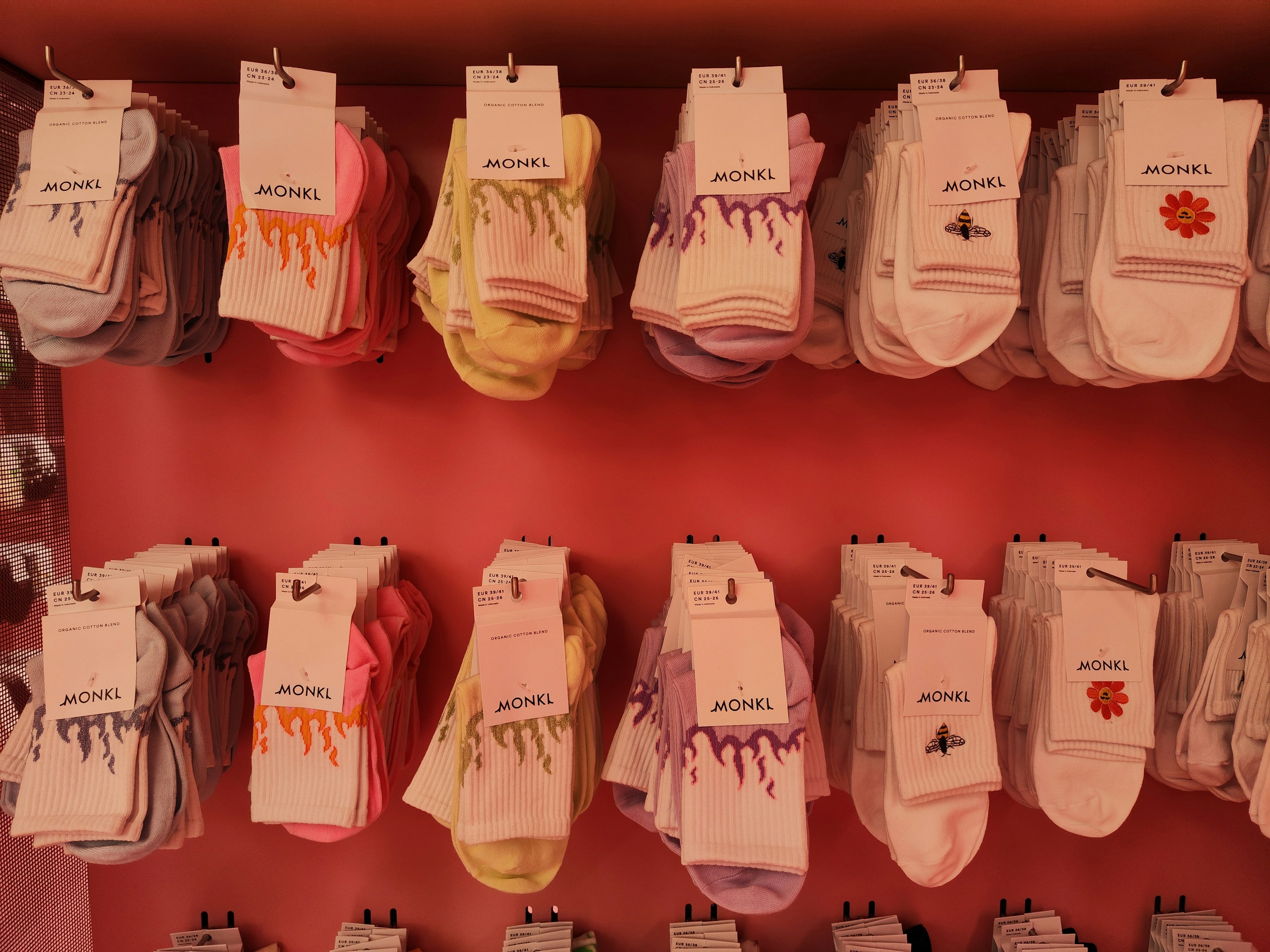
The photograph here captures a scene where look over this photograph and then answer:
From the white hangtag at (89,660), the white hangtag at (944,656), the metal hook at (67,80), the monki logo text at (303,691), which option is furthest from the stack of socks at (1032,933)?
the metal hook at (67,80)

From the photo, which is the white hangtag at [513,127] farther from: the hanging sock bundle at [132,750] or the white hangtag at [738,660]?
the hanging sock bundle at [132,750]

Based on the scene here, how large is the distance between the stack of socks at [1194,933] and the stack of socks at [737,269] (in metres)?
1.65

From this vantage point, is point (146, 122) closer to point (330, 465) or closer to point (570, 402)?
point (330, 465)

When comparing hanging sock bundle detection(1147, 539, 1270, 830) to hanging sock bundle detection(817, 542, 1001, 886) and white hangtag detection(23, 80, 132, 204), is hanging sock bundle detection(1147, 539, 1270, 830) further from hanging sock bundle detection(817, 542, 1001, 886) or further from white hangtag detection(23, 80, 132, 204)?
white hangtag detection(23, 80, 132, 204)

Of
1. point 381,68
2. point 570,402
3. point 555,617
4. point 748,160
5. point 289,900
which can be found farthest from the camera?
point 289,900

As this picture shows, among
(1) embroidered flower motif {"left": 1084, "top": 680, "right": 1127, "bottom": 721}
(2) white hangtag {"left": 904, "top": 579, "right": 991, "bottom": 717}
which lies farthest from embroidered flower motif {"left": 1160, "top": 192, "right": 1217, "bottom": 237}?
(1) embroidered flower motif {"left": 1084, "top": 680, "right": 1127, "bottom": 721}

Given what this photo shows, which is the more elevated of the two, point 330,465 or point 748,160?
point 748,160

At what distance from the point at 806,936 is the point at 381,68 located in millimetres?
2115

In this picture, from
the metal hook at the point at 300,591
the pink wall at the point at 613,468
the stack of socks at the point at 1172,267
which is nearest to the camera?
the stack of socks at the point at 1172,267

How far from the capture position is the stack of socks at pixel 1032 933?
1702 millimetres

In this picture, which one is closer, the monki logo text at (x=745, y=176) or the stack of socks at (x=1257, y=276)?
the monki logo text at (x=745, y=176)

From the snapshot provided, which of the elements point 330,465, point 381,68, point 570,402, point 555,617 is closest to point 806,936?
point 555,617

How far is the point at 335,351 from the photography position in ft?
4.47

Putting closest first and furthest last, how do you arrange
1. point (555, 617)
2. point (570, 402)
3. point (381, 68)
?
point (555, 617)
point (381, 68)
point (570, 402)
